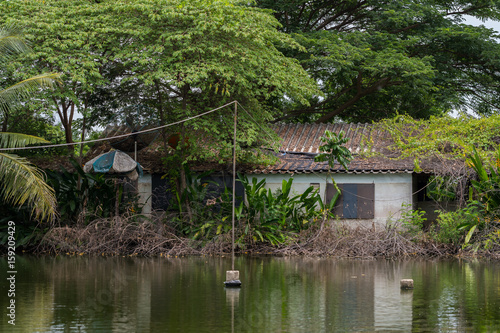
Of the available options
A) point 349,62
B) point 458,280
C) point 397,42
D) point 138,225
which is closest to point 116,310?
point 458,280

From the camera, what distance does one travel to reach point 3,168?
14.6m

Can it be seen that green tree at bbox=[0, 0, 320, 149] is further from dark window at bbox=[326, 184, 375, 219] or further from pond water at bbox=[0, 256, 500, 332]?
pond water at bbox=[0, 256, 500, 332]

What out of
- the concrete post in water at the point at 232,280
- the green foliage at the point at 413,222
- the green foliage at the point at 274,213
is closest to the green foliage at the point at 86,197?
the green foliage at the point at 274,213

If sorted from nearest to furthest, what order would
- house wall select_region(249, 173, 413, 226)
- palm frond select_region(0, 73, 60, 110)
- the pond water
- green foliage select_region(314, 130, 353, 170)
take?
the pond water < palm frond select_region(0, 73, 60, 110) < green foliage select_region(314, 130, 353, 170) < house wall select_region(249, 173, 413, 226)

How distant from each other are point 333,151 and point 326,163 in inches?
54.1

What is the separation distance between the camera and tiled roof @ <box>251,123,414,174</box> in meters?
18.5

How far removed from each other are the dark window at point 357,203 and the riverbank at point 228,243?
2.89 feet

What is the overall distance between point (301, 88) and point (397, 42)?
20.7ft

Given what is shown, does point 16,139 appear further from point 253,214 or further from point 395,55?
point 395,55

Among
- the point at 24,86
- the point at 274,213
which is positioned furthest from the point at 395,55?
the point at 24,86

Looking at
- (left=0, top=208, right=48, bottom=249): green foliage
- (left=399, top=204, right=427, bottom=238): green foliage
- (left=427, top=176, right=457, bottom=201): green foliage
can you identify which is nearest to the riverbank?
(left=399, top=204, right=427, bottom=238): green foliage

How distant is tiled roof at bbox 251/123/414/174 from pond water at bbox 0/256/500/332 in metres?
3.82

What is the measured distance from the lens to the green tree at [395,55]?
21562mm

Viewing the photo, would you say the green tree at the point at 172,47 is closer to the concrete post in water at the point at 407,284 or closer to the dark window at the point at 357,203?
the dark window at the point at 357,203
